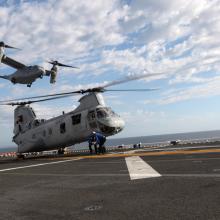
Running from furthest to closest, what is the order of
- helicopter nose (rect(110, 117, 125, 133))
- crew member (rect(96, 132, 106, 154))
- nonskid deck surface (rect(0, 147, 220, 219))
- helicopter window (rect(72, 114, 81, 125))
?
1. helicopter window (rect(72, 114, 81, 125))
2. helicopter nose (rect(110, 117, 125, 133))
3. crew member (rect(96, 132, 106, 154))
4. nonskid deck surface (rect(0, 147, 220, 219))

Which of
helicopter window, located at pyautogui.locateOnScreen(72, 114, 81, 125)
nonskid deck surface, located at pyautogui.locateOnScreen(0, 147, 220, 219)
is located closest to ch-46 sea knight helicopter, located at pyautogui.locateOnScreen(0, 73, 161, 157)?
helicopter window, located at pyautogui.locateOnScreen(72, 114, 81, 125)

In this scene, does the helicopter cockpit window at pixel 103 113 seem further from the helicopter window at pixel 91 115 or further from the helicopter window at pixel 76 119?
the helicopter window at pixel 76 119

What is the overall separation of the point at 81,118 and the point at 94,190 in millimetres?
19966

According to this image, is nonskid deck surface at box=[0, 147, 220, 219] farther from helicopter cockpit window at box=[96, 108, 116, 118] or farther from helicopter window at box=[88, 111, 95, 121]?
helicopter window at box=[88, 111, 95, 121]

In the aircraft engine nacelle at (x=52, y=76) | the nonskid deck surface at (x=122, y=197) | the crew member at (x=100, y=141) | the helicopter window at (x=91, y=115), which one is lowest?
the nonskid deck surface at (x=122, y=197)

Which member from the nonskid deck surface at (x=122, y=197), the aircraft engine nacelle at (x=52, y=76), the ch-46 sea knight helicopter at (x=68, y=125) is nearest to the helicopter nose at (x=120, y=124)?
the ch-46 sea knight helicopter at (x=68, y=125)

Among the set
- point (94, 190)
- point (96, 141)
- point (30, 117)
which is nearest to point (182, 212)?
point (94, 190)

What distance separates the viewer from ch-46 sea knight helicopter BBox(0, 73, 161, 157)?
28.6 meters

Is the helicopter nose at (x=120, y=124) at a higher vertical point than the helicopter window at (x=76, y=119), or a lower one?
lower

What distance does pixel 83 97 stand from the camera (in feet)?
100.0

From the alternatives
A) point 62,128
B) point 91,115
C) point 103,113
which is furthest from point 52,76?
point 103,113

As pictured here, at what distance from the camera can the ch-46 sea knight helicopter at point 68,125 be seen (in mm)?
28562

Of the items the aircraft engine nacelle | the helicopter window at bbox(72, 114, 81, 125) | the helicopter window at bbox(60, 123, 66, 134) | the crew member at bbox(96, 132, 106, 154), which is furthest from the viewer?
the aircraft engine nacelle

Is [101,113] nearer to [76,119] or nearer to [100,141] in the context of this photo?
[100,141]
